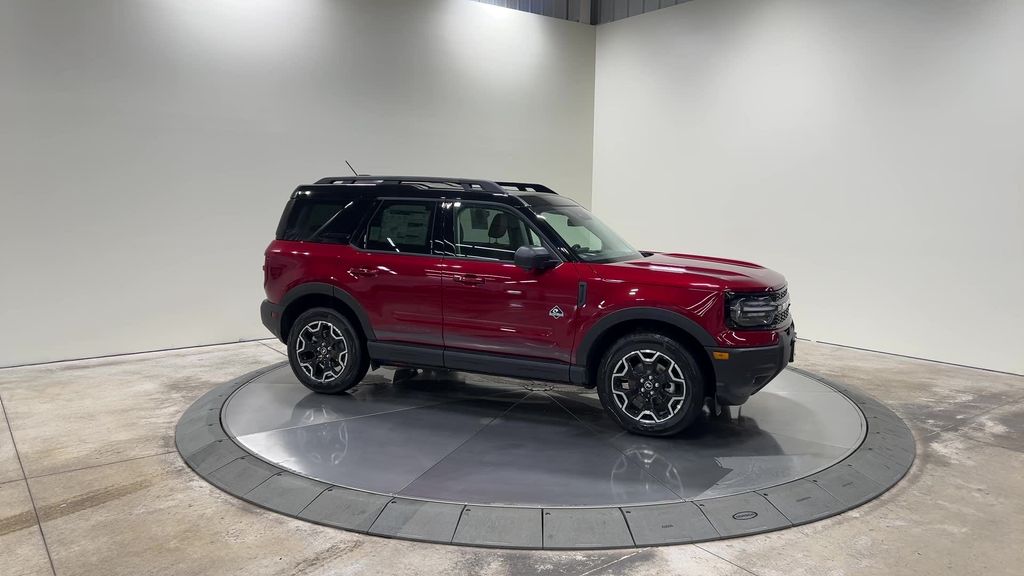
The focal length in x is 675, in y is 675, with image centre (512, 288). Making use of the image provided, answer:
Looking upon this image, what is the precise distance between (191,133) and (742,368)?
610 centimetres

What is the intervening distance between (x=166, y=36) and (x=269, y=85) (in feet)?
3.61

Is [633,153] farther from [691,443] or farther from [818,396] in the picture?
[691,443]

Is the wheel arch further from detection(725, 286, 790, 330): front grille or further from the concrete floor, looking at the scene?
the concrete floor

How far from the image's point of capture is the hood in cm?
427

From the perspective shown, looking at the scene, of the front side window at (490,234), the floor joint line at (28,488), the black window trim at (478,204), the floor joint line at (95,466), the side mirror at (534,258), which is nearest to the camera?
the floor joint line at (28,488)

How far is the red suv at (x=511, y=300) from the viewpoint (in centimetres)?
429

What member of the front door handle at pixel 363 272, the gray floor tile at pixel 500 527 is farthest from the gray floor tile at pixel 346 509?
the front door handle at pixel 363 272

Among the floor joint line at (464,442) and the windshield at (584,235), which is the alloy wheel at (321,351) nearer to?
the floor joint line at (464,442)

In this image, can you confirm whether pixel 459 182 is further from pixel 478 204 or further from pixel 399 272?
pixel 399 272

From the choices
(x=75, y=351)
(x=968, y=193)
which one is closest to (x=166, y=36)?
(x=75, y=351)

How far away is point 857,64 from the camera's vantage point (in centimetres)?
734

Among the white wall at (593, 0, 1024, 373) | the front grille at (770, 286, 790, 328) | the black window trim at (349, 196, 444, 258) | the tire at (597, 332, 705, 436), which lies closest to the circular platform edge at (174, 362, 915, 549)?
the tire at (597, 332, 705, 436)

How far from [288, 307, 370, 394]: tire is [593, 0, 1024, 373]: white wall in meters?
5.35

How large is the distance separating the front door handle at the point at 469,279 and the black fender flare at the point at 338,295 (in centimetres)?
86
